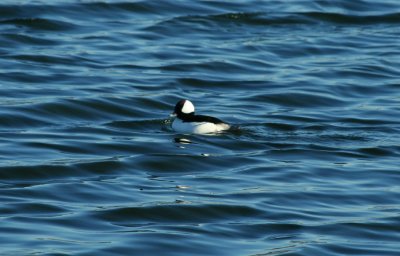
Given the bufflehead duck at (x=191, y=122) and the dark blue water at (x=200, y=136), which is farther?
the bufflehead duck at (x=191, y=122)

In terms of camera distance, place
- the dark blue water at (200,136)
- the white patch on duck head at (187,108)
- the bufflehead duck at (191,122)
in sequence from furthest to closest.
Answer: the white patch on duck head at (187,108) < the bufflehead duck at (191,122) < the dark blue water at (200,136)

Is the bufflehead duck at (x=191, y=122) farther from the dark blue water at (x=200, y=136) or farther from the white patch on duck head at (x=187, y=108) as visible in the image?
the dark blue water at (x=200, y=136)

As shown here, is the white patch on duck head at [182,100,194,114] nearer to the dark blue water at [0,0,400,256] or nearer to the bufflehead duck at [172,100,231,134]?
the bufflehead duck at [172,100,231,134]

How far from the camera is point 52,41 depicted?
24.2 m

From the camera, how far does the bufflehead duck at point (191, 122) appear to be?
1811cm

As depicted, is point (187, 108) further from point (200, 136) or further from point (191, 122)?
point (200, 136)

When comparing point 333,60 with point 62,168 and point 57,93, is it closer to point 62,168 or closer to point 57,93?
point 57,93

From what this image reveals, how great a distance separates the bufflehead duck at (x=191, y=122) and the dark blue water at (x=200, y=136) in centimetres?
13

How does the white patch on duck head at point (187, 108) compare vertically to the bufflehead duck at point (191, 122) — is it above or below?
above

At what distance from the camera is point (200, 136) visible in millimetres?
18422

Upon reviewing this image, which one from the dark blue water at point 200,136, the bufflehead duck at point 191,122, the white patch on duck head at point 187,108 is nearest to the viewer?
the dark blue water at point 200,136

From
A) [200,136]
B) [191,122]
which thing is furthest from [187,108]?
[200,136]

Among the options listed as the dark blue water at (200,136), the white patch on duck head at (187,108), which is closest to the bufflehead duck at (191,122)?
the white patch on duck head at (187,108)

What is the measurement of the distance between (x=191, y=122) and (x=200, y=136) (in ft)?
0.80
